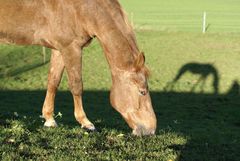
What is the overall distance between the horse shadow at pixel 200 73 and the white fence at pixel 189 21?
13128mm

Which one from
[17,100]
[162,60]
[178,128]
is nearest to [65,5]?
[178,128]

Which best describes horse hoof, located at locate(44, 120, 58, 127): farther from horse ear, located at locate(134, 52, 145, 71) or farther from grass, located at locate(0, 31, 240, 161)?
horse ear, located at locate(134, 52, 145, 71)

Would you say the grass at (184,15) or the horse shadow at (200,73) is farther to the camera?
the grass at (184,15)

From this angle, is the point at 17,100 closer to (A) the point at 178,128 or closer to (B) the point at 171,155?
(A) the point at 178,128

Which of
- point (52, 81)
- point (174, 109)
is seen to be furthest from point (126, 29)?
point (174, 109)

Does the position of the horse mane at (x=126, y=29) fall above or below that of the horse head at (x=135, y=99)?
above

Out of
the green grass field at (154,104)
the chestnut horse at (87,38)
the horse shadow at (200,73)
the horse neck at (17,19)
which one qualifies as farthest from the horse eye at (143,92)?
the horse shadow at (200,73)

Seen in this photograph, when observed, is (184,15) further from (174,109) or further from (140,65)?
(140,65)

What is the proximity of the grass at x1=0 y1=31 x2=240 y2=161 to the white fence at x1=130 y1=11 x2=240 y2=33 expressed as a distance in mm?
5499

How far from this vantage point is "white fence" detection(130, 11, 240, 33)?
115 ft

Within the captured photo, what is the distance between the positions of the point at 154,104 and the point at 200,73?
525 cm

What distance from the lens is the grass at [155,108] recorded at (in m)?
5.20

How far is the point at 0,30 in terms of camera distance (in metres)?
6.65

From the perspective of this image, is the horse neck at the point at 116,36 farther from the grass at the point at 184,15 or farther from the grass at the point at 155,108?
the grass at the point at 184,15
